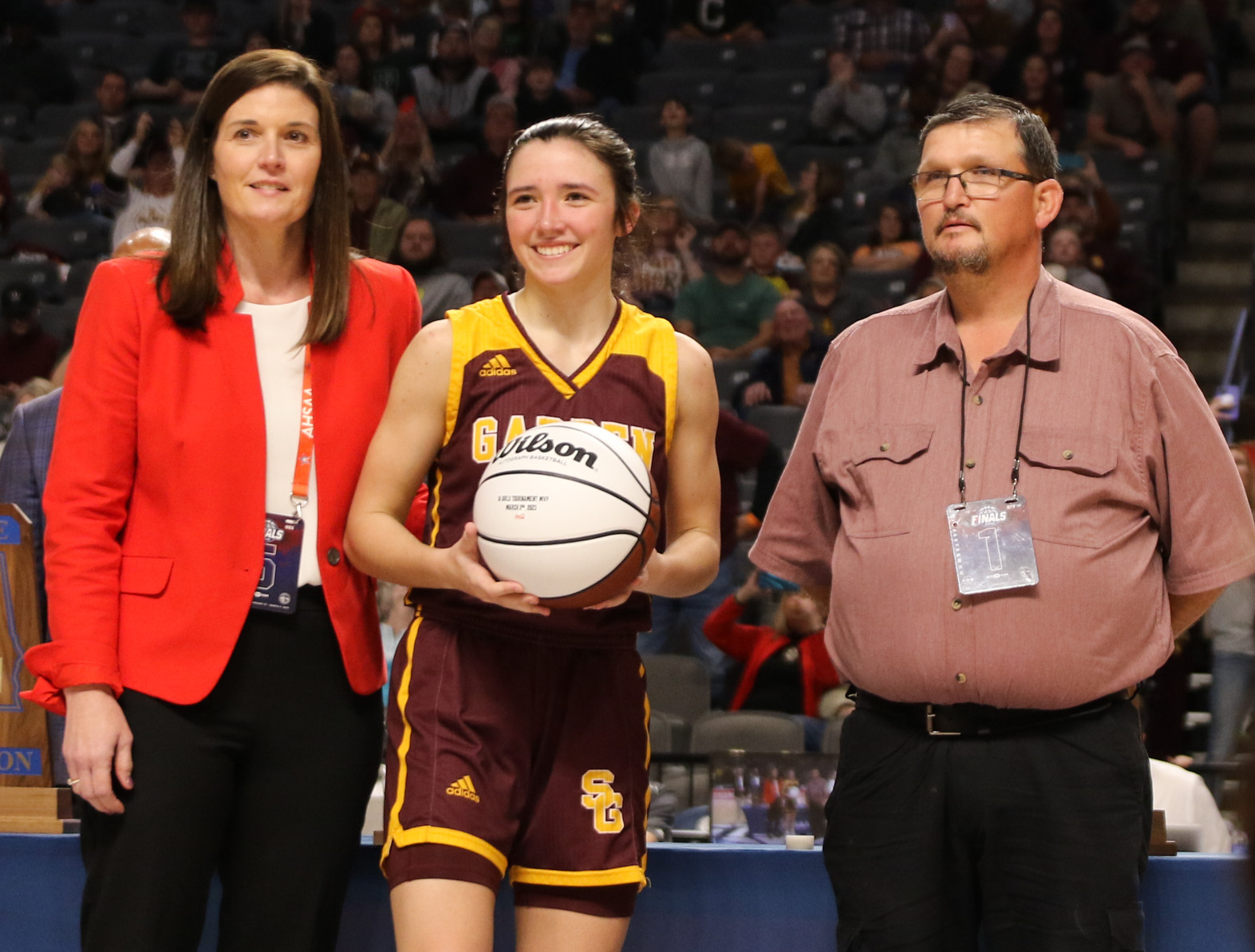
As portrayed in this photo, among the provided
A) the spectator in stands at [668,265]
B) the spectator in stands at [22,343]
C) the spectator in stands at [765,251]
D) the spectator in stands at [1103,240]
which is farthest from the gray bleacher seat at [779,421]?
the spectator in stands at [22,343]

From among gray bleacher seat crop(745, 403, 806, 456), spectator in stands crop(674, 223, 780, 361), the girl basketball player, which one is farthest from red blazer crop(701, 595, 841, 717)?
the girl basketball player

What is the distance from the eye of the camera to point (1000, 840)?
2506 millimetres

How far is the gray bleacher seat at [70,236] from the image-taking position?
10445mm

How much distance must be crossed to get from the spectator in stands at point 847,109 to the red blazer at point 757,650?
5.17 metres

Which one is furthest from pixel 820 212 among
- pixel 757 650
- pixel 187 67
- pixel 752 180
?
pixel 187 67

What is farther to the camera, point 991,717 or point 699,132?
point 699,132

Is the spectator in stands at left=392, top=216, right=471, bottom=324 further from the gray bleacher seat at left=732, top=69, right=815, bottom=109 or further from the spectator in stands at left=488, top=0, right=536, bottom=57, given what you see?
the gray bleacher seat at left=732, top=69, right=815, bottom=109

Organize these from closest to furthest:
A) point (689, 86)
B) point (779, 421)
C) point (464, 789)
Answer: point (464, 789) → point (779, 421) → point (689, 86)

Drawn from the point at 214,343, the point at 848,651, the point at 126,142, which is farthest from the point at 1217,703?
the point at 126,142

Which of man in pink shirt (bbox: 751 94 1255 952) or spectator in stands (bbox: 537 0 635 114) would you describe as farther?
spectator in stands (bbox: 537 0 635 114)

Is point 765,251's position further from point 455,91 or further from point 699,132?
point 455,91

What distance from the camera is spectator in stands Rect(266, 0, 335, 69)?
11672 millimetres

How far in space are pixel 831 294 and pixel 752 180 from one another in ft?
6.11

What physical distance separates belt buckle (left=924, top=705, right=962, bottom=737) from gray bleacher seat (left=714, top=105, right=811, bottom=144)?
877 cm
